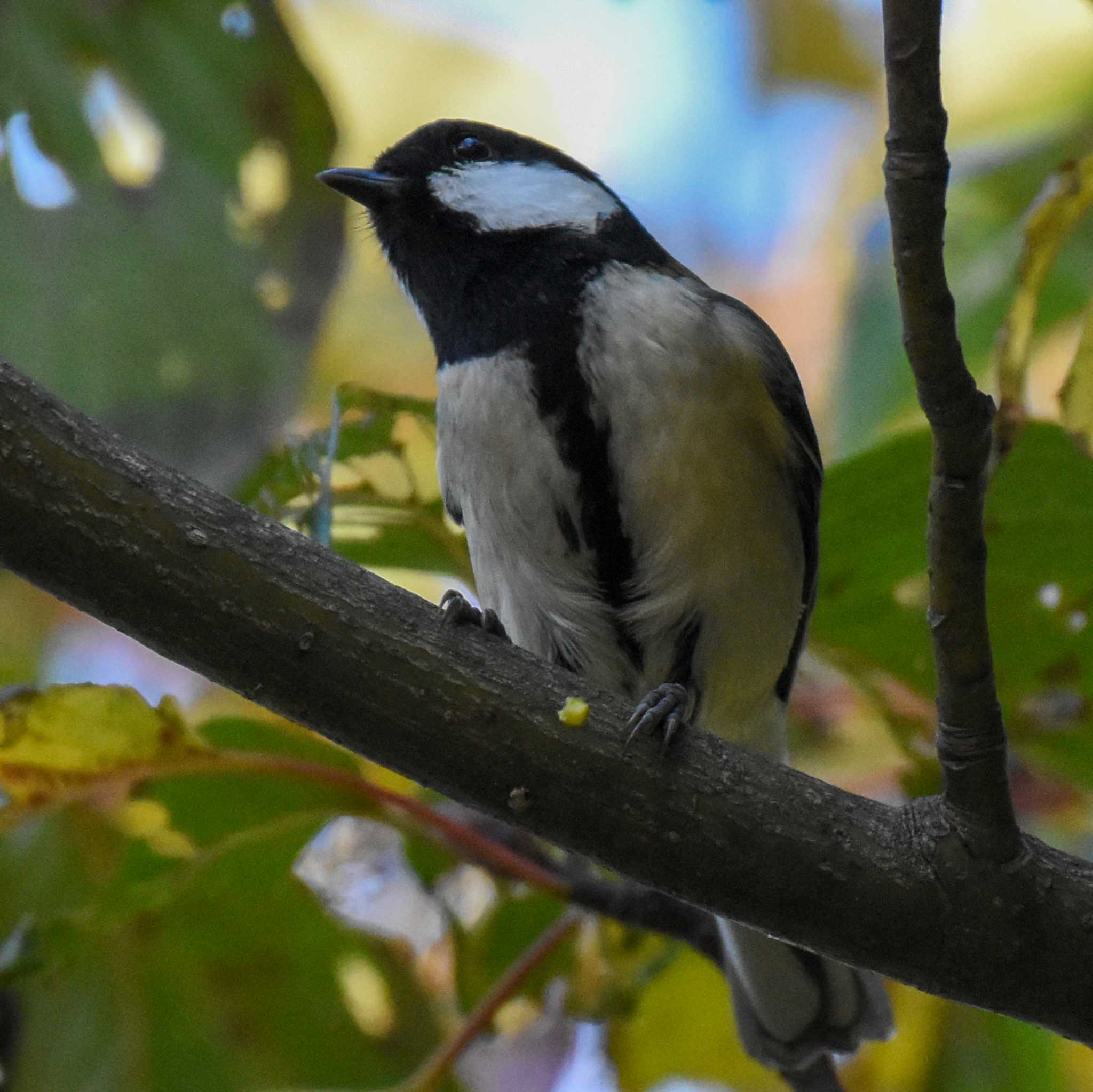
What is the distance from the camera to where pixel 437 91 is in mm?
3980

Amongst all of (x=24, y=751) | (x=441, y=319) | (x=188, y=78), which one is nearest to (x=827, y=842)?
(x=24, y=751)

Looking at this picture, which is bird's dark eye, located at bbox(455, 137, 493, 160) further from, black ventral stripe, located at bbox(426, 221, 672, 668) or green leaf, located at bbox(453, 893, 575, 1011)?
green leaf, located at bbox(453, 893, 575, 1011)

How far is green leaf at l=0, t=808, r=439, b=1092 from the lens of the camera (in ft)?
7.00

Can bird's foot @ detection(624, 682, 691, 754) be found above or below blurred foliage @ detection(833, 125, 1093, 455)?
below

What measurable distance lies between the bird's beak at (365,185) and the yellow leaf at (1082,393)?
4.04ft

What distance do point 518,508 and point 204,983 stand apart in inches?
36.3

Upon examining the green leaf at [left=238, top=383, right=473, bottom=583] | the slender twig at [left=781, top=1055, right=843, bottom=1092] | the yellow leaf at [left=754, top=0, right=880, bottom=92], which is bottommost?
the slender twig at [left=781, top=1055, right=843, bottom=1092]

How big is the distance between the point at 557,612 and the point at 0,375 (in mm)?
1054

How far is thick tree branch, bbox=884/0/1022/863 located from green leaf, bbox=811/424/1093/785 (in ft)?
1.85

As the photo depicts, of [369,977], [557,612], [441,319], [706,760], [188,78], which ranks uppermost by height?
[188,78]

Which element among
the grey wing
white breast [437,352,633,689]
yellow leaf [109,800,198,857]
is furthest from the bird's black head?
yellow leaf [109,800,198,857]

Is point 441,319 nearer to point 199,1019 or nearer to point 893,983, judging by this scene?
point 199,1019

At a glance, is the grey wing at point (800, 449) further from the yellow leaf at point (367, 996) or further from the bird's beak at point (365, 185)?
the yellow leaf at point (367, 996)

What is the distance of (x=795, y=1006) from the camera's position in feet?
7.24
